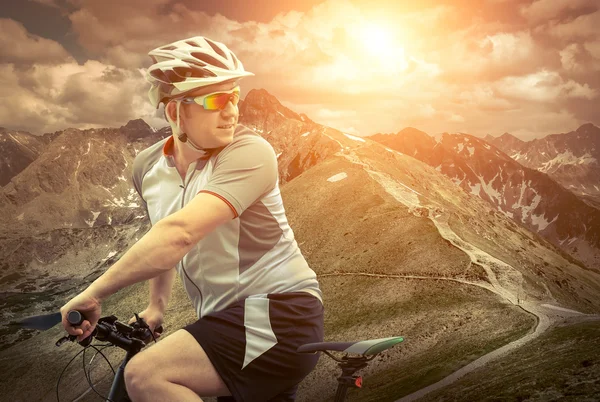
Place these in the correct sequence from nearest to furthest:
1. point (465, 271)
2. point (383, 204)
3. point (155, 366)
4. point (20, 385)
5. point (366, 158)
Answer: point (155, 366) < point (465, 271) < point (383, 204) < point (20, 385) < point (366, 158)

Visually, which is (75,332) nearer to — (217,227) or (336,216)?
(217,227)

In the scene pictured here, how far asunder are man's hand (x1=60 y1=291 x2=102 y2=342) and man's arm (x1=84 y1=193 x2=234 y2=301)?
8cm

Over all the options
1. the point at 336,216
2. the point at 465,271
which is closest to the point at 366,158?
the point at 336,216

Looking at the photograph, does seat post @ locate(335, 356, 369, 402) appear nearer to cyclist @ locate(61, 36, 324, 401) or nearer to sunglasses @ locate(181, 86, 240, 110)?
cyclist @ locate(61, 36, 324, 401)

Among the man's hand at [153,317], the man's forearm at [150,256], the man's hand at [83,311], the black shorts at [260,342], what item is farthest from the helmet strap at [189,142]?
the man's hand at [153,317]

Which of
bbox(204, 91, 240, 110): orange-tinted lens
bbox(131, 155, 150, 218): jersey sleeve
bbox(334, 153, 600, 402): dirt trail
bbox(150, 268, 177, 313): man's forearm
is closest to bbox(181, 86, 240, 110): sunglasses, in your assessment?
bbox(204, 91, 240, 110): orange-tinted lens

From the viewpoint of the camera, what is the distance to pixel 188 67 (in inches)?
160

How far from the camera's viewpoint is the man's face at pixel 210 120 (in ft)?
13.3

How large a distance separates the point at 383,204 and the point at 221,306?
89.7m

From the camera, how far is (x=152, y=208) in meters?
4.90

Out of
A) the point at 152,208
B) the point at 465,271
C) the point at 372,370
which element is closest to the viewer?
the point at 152,208

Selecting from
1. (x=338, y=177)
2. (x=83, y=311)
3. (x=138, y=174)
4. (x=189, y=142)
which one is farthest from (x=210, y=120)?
(x=338, y=177)

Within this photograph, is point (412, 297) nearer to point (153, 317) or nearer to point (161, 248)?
point (153, 317)

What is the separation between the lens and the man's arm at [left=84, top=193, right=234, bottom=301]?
3.50 meters
